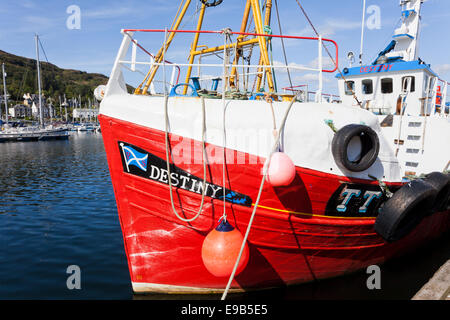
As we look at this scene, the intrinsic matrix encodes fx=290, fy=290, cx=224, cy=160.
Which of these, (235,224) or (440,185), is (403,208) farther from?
(235,224)

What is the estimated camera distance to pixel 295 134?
402 cm

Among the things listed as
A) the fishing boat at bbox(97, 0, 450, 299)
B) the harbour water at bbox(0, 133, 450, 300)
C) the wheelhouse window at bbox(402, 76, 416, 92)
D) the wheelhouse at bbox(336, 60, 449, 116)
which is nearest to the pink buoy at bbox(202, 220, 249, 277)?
the fishing boat at bbox(97, 0, 450, 299)

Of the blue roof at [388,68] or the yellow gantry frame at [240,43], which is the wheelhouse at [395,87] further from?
the yellow gantry frame at [240,43]

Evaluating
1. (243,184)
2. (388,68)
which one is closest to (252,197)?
(243,184)

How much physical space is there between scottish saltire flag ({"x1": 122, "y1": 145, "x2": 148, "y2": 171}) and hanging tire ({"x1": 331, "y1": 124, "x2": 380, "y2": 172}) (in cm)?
270

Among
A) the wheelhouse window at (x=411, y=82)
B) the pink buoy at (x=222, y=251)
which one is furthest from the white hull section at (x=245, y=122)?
the wheelhouse window at (x=411, y=82)

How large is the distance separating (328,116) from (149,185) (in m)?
2.82

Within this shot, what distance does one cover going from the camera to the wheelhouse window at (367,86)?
8312mm

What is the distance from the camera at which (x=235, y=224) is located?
416 centimetres

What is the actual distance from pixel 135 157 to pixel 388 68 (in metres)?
7.07

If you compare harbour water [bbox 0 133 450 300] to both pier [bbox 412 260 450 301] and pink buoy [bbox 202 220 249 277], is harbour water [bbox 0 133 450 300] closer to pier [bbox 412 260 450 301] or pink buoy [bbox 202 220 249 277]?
pier [bbox 412 260 450 301]

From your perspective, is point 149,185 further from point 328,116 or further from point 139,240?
point 328,116

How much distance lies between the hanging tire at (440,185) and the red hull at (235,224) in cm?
128

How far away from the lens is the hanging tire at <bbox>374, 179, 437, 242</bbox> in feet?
14.4
